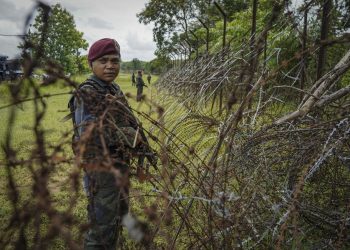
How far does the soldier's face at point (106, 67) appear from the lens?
2164 mm

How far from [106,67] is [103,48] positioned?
120 millimetres

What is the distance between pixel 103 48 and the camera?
214 cm

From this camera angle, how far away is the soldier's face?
2164 millimetres

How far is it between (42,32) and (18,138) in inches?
268

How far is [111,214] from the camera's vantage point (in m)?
2.13

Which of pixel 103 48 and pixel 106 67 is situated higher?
pixel 103 48

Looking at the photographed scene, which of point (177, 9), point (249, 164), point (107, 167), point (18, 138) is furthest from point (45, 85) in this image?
point (177, 9)

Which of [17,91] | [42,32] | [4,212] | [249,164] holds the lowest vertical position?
[4,212]

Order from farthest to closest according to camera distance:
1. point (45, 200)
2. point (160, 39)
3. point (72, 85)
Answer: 1. point (160, 39)
2. point (72, 85)
3. point (45, 200)

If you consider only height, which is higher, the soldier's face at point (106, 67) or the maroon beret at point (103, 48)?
the maroon beret at point (103, 48)

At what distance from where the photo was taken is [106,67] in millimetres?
2158

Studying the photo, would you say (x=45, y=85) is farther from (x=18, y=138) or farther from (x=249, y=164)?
(x=18, y=138)

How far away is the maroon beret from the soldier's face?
27 millimetres

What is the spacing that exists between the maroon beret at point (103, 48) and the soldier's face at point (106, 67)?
0.03 meters
